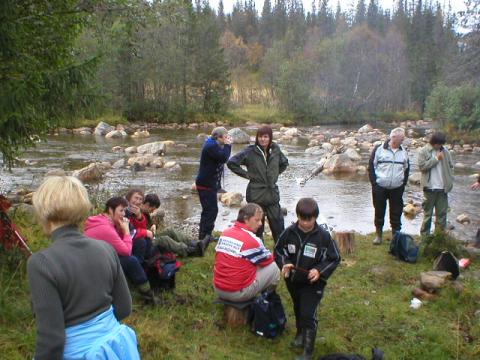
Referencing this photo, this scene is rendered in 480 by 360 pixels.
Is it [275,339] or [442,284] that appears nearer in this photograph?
[275,339]

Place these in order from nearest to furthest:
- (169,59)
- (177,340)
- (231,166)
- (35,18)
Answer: (177,340) < (35,18) < (231,166) < (169,59)

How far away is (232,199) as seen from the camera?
12.5 m

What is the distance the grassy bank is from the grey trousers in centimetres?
31

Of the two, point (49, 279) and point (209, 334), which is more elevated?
point (49, 279)

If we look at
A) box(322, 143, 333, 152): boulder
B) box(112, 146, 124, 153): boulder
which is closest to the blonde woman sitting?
box(112, 146, 124, 153): boulder

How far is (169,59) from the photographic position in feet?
127

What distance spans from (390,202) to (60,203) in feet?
20.1

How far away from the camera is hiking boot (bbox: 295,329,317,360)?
4090 millimetres

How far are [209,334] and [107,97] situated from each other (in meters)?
2.98

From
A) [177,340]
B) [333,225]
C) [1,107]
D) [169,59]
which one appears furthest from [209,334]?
[169,59]

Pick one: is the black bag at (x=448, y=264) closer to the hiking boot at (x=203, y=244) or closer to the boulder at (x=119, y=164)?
the hiking boot at (x=203, y=244)

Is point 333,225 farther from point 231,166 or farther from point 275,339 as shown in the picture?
point 275,339

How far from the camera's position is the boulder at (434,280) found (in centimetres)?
545

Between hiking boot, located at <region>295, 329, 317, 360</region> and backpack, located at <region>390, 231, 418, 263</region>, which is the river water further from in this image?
hiking boot, located at <region>295, 329, 317, 360</region>
